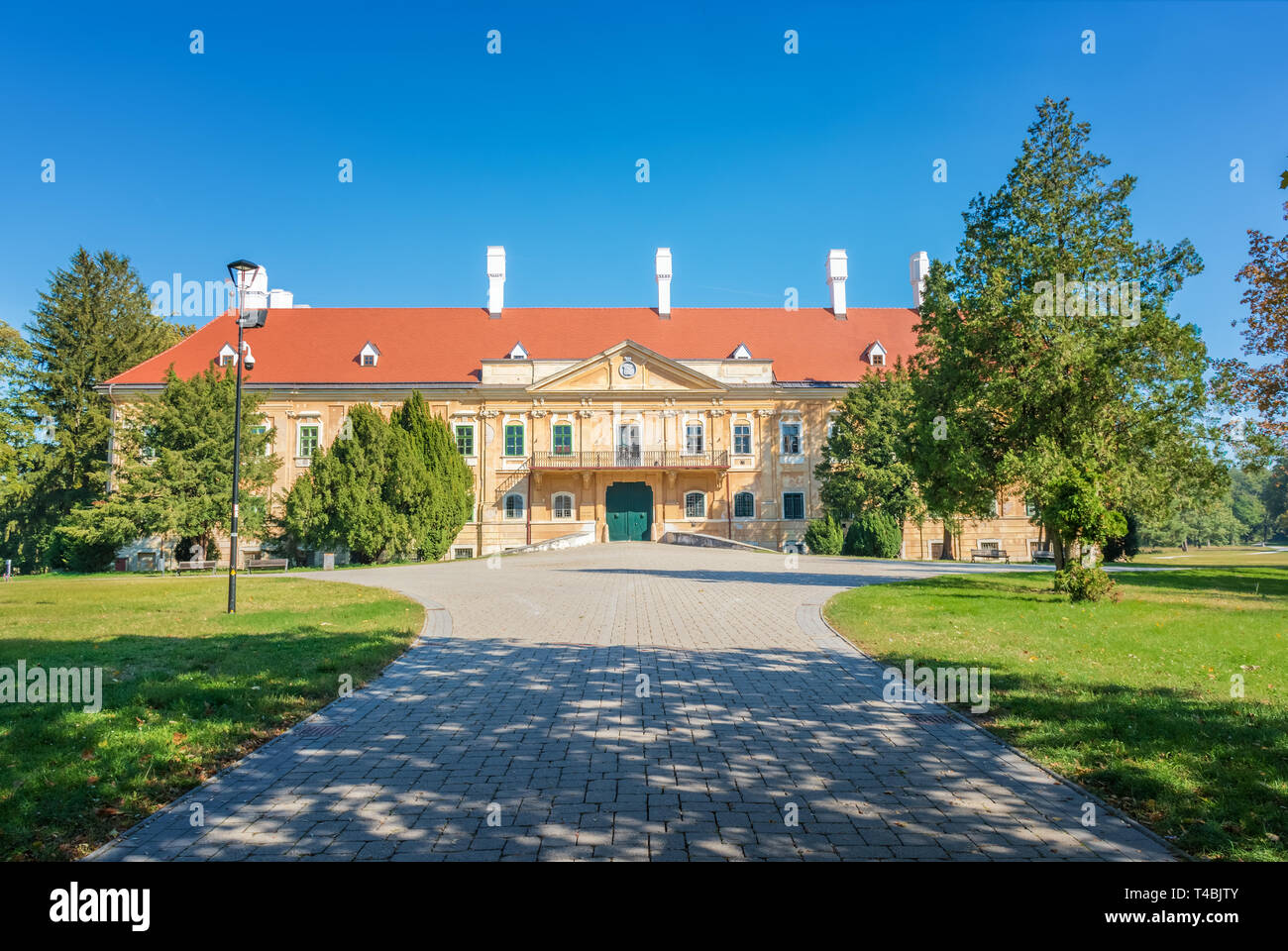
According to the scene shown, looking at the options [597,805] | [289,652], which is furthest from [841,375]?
[597,805]

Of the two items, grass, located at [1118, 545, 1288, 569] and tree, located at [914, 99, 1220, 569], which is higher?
tree, located at [914, 99, 1220, 569]

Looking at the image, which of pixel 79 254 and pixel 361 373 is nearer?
pixel 361 373

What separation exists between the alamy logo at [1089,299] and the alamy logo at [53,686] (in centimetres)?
1672

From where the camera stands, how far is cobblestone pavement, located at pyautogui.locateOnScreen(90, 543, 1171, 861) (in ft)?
12.6

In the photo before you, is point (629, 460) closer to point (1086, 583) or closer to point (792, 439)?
point (792, 439)

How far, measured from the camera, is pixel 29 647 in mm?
8938

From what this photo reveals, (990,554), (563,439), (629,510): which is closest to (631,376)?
(563,439)

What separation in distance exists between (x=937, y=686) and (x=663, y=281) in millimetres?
44190

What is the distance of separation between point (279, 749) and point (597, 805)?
288cm

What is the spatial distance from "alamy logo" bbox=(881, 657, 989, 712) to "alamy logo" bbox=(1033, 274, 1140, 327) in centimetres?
1046

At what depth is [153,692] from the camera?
6.80 meters

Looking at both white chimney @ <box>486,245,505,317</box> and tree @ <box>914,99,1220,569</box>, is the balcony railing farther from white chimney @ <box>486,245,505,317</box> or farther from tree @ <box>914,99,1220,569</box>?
tree @ <box>914,99,1220,569</box>
